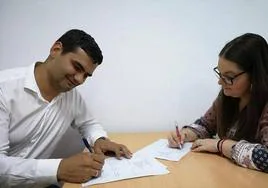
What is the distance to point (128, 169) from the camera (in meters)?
1.15

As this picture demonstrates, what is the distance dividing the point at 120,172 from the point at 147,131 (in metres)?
0.72

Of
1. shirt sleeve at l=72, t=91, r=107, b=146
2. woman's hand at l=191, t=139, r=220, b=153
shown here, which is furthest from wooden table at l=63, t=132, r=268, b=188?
shirt sleeve at l=72, t=91, r=107, b=146

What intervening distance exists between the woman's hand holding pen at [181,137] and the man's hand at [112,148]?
0.79 feet

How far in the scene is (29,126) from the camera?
1.32m

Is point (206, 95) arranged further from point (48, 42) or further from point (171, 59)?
point (48, 42)

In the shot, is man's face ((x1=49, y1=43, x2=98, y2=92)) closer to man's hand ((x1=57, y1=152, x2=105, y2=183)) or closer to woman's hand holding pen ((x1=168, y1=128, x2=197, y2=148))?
man's hand ((x1=57, y1=152, x2=105, y2=183))

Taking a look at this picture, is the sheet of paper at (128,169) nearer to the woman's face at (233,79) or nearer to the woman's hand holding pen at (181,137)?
the woman's hand holding pen at (181,137)

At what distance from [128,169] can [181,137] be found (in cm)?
41

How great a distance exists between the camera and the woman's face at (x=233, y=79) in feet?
4.22

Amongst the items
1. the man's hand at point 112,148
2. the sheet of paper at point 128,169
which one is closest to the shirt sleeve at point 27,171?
the sheet of paper at point 128,169

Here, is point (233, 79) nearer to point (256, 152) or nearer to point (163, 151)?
point (256, 152)

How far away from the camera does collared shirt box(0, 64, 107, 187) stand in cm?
109

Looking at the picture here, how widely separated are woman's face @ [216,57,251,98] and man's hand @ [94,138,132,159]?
0.55 metres

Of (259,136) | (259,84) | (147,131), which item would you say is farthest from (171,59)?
(259,136)
